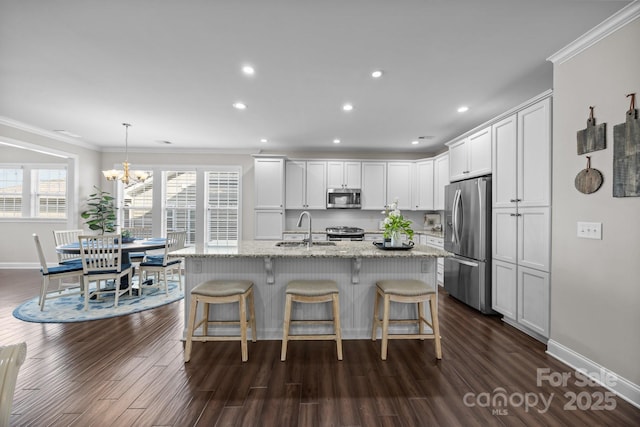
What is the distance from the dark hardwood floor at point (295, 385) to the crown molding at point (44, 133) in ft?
10.8

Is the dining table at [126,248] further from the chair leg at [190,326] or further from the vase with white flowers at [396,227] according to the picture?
the vase with white flowers at [396,227]

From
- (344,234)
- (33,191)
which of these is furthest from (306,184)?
(33,191)

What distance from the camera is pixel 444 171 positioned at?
16.8 ft

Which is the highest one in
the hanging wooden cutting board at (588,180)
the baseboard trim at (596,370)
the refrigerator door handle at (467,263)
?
the hanging wooden cutting board at (588,180)

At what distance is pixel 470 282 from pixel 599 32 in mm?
2718

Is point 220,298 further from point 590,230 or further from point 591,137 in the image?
point 591,137

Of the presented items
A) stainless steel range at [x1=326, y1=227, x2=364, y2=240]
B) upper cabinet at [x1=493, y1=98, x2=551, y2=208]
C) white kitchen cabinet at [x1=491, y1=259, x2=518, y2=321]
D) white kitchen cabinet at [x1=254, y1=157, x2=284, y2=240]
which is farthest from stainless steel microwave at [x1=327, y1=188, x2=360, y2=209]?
white kitchen cabinet at [x1=491, y1=259, x2=518, y2=321]

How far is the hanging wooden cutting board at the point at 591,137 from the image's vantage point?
2.03m

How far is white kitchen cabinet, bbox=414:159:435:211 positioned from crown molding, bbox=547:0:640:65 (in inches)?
124

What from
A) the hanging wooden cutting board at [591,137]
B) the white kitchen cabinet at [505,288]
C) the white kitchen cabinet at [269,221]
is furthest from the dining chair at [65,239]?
the hanging wooden cutting board at [591,137]

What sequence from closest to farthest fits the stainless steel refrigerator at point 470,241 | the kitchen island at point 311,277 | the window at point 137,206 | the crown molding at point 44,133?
1. the kitchen island at point 311,277
2. the stainless steel refrigerator at point 470,241
3. the crown molding at point 44,133
4. the window at point 137,206

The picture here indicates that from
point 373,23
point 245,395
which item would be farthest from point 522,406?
point 373,23

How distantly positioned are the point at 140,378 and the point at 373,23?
315 cm

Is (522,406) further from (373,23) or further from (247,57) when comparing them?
(247,57)
